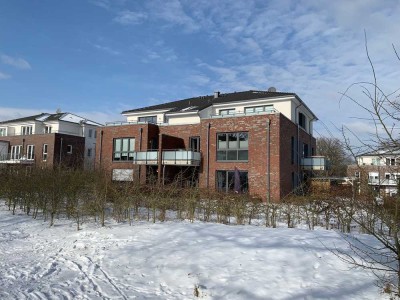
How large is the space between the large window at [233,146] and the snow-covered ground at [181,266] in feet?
46.2

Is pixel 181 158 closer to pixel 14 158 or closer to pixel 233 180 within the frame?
pixel 233 180

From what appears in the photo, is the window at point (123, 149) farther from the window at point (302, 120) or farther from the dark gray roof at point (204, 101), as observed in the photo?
the window at point (302, 120)

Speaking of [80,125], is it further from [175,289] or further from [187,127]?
[175,289]

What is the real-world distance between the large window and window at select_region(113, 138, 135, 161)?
7.71 metres

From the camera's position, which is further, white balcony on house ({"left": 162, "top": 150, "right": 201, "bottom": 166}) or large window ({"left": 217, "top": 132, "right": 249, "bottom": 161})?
white balcony on house ({"left": 162, "top": 150, "right": 201, "bottom": 166})

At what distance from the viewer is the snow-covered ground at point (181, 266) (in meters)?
5.44

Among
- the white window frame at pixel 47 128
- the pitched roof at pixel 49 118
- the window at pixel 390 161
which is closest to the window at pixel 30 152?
the white window frame at pixel 47 128

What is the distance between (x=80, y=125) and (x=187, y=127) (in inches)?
Answer: 941

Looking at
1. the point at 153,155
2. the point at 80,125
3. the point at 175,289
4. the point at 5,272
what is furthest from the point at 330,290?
the point at 80,125

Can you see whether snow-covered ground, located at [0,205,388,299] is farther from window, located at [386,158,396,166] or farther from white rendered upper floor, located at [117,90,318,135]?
white rendered upper floor, located at [117,90,318,135]

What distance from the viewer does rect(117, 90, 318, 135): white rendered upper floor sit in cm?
2662

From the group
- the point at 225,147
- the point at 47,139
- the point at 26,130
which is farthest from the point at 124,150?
the point at 26,130

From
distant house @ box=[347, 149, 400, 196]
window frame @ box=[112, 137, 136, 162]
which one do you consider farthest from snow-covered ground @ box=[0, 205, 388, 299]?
window frame @ box=[112, 137, 136, 162]

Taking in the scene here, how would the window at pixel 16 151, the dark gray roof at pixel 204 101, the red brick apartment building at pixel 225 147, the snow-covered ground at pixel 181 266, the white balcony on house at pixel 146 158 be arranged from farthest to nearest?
the window at pixel 16 151 → the dark gray roof at pixel 204 101 → the white balcony on house at pixel 146 158 → the red brick apartment building at pixel 225 147 → the snow-covered ground at pixel 181 266
